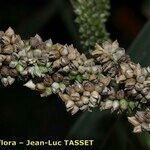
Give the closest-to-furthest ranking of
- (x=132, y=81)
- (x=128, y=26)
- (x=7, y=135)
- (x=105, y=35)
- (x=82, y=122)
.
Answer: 1. (x=132, y=81)
2. (x=105, y=35)
3. (x=82, y=122)
4. (x=7, y=135)
5. (x=128, y=26)

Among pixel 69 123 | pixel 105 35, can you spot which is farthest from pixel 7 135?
pixel 105 35

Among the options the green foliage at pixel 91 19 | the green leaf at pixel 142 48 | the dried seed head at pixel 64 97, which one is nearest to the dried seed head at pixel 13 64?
the dried seed head at pixel 64 97

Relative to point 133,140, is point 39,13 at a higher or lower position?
higher

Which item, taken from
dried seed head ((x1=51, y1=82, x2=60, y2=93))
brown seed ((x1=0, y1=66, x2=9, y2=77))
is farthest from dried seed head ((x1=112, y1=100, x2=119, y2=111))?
brown seed ((x1=0, y1=66, x2=9, y2=77))

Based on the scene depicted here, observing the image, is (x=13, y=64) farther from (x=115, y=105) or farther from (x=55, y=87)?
(x=115, y=105)

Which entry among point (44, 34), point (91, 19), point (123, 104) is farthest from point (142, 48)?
point (44, 34)

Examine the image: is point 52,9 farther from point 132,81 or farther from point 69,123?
point 132,81
